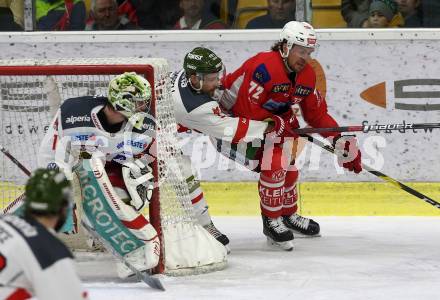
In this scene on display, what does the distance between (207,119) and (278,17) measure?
1632mm

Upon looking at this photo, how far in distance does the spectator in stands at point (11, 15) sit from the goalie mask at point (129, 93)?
2.27 meters

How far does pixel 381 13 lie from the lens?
6.62m

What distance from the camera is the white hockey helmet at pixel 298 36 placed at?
5.30 m

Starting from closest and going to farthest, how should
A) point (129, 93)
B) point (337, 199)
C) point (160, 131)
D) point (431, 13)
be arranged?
point (129, 93) < point (160, 131) < point (337, 199) < point (431, 13)

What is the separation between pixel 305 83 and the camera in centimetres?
545

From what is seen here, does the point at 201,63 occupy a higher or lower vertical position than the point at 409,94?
higher

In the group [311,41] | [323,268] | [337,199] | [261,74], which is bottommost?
[323,268]

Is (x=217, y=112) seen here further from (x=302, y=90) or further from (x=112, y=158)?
(x=112, y=158)

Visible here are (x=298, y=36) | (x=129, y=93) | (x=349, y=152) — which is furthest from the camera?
(x=349, y=152)

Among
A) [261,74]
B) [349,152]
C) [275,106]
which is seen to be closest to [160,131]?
[261,74]

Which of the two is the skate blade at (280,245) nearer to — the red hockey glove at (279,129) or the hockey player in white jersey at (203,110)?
the hockey player in white jersey at (203,110)

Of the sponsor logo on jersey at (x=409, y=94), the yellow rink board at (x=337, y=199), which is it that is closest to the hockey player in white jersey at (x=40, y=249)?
the yellow rink board at (x=337, y=199)

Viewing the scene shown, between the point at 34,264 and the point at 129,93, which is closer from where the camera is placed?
the point at 34,264

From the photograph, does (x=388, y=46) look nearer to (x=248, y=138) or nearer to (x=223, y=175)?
(x=223, y=175)
